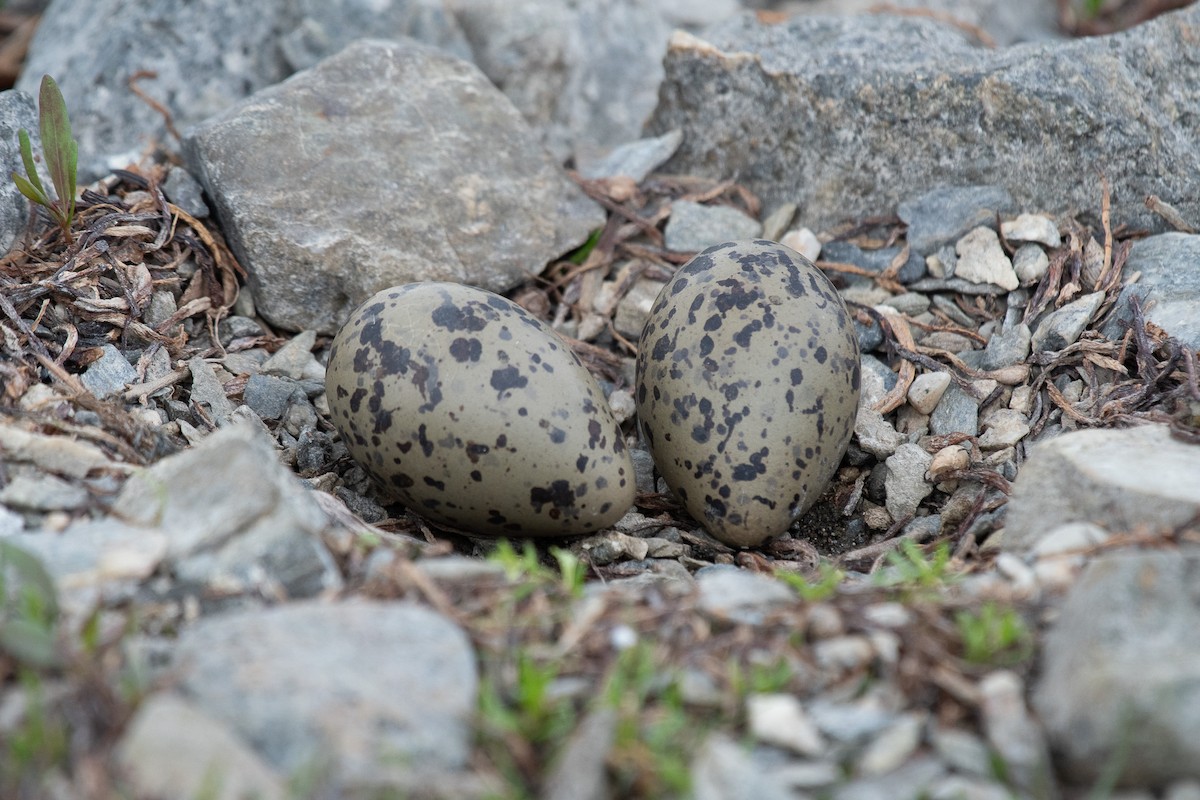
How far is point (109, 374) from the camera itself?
328 centimetres

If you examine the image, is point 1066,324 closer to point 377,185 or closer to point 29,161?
point 377,185

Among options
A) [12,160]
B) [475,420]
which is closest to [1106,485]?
[475,420]

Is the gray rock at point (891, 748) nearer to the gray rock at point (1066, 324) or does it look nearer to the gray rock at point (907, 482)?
the gray rock at point (907, 482)

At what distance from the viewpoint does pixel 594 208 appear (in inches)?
169

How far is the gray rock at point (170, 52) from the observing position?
15.0ft

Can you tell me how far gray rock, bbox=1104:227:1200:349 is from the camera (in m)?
3.42

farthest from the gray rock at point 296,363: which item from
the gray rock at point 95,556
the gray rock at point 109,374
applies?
the gray rock at point 95,556

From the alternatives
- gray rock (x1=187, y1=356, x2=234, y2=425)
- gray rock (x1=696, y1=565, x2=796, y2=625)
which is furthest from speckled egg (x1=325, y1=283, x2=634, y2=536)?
gray rock (x1=696, y1=565, x2=796, y2=625)

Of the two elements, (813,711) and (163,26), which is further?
(163,26)

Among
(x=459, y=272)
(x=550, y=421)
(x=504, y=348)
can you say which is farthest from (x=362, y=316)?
(x=459, y=272)

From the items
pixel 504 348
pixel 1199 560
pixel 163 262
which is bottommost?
pixel 163 262

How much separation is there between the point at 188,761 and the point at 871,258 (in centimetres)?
306

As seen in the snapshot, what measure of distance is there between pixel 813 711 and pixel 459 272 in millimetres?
2338

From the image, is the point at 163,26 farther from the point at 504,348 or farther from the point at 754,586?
the point at 754,586
